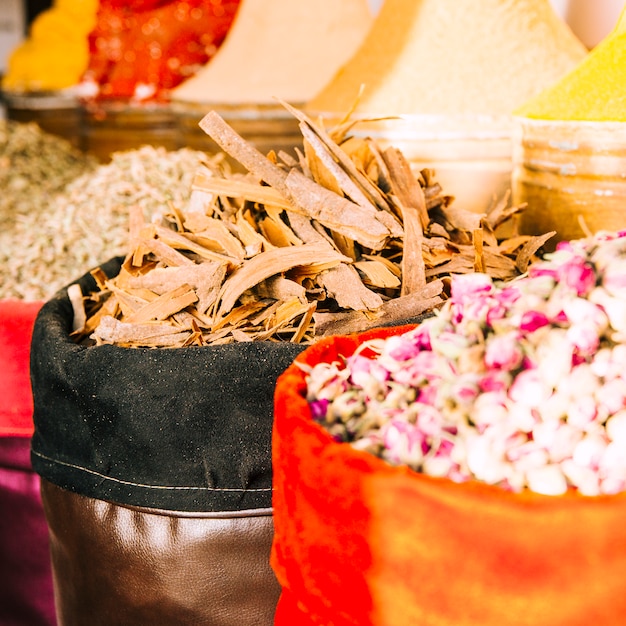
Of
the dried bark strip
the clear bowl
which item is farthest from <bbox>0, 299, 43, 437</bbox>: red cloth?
the clear bowl

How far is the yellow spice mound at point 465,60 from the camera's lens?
1.22 m

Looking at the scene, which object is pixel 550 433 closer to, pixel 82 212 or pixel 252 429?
pixel 252 429

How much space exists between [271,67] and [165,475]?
1.27m

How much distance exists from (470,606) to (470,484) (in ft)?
0.24

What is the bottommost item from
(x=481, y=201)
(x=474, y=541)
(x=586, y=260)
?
(x=481, y=201)

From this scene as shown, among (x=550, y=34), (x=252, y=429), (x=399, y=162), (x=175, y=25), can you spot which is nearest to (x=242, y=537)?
(x=252, y=429)

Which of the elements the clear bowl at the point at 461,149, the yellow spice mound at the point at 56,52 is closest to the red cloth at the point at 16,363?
the clear bowl at the point at 461,149

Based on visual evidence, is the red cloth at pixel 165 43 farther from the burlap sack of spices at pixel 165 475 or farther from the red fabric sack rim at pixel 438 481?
the red fabric sack rim at pixel 438 481

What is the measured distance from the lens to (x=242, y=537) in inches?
27.7

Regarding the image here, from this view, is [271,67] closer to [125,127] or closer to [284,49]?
[284,49]

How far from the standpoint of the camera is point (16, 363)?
992 mm

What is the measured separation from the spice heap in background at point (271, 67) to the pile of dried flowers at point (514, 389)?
1158mm

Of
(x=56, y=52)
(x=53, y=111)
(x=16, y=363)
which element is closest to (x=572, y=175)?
(x=16, y=363)

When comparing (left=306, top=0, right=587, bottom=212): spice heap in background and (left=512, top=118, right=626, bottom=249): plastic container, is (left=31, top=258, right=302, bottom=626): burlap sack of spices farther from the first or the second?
(left=306, top=0, right=587, bottom=212): spice heap in background
